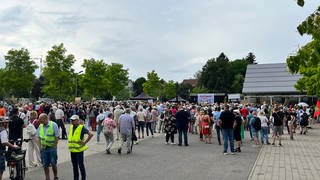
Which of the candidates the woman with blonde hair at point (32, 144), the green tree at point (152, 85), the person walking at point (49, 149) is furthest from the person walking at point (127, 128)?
the green tree at point (152, 85)

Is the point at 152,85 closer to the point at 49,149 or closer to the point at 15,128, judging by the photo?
the point at 15,128

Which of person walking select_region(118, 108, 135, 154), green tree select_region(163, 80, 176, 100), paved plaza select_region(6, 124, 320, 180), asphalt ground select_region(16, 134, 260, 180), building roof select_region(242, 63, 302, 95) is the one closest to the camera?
asphalt ground select_region(16, 134, 260, 180)

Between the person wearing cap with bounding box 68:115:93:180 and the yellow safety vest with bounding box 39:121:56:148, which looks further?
the yellow safety vest with bounding box 39:121:56:148

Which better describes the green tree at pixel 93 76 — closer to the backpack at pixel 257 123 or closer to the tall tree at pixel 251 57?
the backpack at pixel 257 123

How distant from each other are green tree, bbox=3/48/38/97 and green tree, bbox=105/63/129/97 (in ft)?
43.0

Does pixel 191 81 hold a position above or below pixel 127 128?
above

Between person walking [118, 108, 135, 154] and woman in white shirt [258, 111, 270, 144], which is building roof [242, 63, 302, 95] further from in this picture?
person walking [118, 108, 135, 154]

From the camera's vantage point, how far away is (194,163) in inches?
539

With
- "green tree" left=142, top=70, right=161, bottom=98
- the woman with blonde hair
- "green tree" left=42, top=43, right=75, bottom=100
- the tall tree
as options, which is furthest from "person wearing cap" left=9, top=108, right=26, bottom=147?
the tall tree

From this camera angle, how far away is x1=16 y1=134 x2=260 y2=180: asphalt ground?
37.1 feet

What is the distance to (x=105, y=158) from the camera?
14.7 metres

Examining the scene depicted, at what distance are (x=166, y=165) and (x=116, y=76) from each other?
6351 centimetres

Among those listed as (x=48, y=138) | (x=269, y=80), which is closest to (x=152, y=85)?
(x=269, y=80)

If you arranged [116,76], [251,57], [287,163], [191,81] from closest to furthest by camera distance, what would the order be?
1. [287,163]
2. [116,76]
3. [251,57]
4. [191,81]
